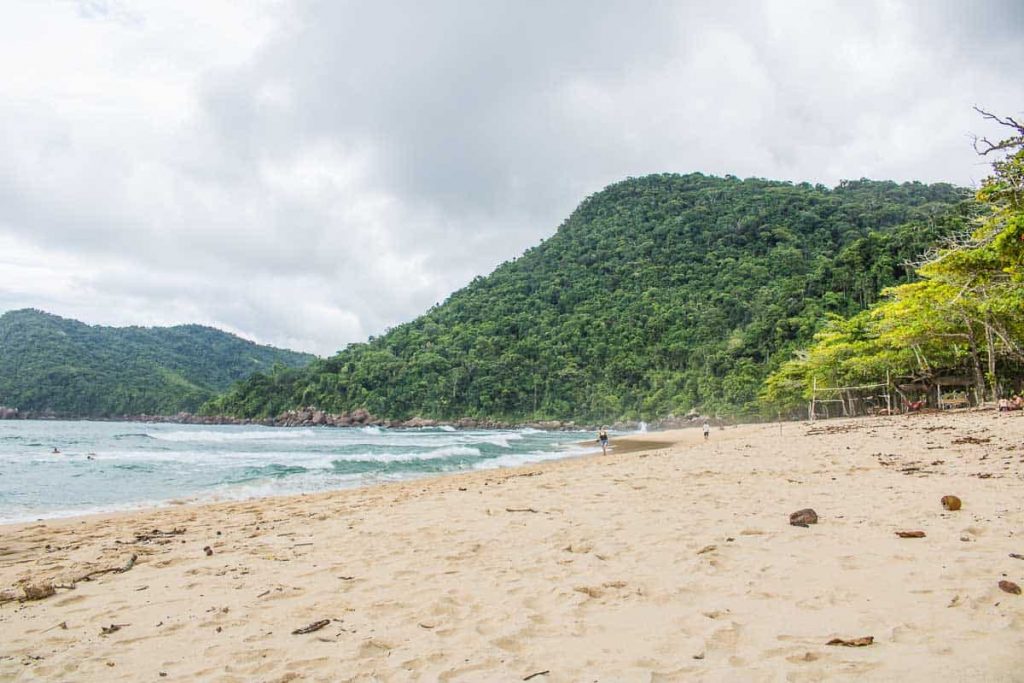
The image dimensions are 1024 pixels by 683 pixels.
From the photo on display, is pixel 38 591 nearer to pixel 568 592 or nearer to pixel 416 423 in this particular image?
pixel 568 592

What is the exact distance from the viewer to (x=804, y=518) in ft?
18.1

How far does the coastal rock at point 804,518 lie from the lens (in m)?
5.50

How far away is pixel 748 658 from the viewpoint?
278 centimetres

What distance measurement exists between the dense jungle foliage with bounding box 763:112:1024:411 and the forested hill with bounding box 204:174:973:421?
1853cm

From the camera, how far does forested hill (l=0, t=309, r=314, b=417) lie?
102 metres

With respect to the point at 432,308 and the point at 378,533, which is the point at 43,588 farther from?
the point at 432,308

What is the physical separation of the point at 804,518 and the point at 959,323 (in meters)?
28.6

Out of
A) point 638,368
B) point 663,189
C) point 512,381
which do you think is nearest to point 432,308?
point 512,381

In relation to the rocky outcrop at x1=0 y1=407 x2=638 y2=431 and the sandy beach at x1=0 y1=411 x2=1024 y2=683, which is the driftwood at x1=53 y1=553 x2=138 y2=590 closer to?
the sandy beach at x1=0 y1=411 x2=1024 y2=683

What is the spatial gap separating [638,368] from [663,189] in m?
54.5

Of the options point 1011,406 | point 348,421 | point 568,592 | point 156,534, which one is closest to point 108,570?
point 156,534

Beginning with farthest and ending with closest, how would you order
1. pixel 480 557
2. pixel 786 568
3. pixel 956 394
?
pixel 956 394 < pixel 480 557 < pixel 786 568

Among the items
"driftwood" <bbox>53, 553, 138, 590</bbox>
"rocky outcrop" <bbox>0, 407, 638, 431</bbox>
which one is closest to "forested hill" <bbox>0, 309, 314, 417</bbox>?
"rocky outcrop" <bbox>0, 407, 638, 431</bbox>

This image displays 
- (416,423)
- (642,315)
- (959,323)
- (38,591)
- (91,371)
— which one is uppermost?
(642,315)
